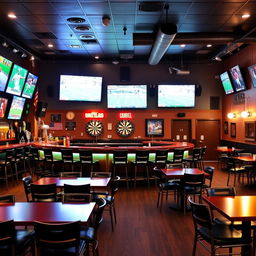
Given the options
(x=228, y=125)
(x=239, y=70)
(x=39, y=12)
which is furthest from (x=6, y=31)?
(x=228, y=125)

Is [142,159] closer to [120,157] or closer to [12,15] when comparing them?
[120,157]

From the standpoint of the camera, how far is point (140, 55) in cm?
1123

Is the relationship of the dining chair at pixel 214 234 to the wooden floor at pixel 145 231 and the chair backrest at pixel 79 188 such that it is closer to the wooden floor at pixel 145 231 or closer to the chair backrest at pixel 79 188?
the wooden floor at pixel 145 231

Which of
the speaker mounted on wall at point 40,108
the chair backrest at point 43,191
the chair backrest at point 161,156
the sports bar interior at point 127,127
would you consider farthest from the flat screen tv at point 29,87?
the chair backrest at point 43,191

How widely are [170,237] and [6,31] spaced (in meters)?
7.60

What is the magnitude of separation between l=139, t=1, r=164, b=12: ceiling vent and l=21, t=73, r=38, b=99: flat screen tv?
5.40 meters

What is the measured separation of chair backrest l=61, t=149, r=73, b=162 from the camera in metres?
7.32

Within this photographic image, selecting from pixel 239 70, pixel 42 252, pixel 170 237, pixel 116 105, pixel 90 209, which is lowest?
pixel 170 237

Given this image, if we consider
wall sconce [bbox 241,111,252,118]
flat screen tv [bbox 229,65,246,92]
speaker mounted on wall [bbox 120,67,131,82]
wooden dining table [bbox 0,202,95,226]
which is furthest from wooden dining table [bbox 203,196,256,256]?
speaker mounted on wall [bbox 120,67,131,82]

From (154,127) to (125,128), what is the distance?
4.27ft

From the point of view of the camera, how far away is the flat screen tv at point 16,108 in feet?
30.4

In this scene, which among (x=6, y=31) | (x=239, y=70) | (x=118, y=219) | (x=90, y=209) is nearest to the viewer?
(x=90, y=209)

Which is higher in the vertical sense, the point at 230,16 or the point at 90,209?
the point at 230,16

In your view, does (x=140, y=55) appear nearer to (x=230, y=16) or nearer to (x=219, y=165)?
(x=230, y=16)
